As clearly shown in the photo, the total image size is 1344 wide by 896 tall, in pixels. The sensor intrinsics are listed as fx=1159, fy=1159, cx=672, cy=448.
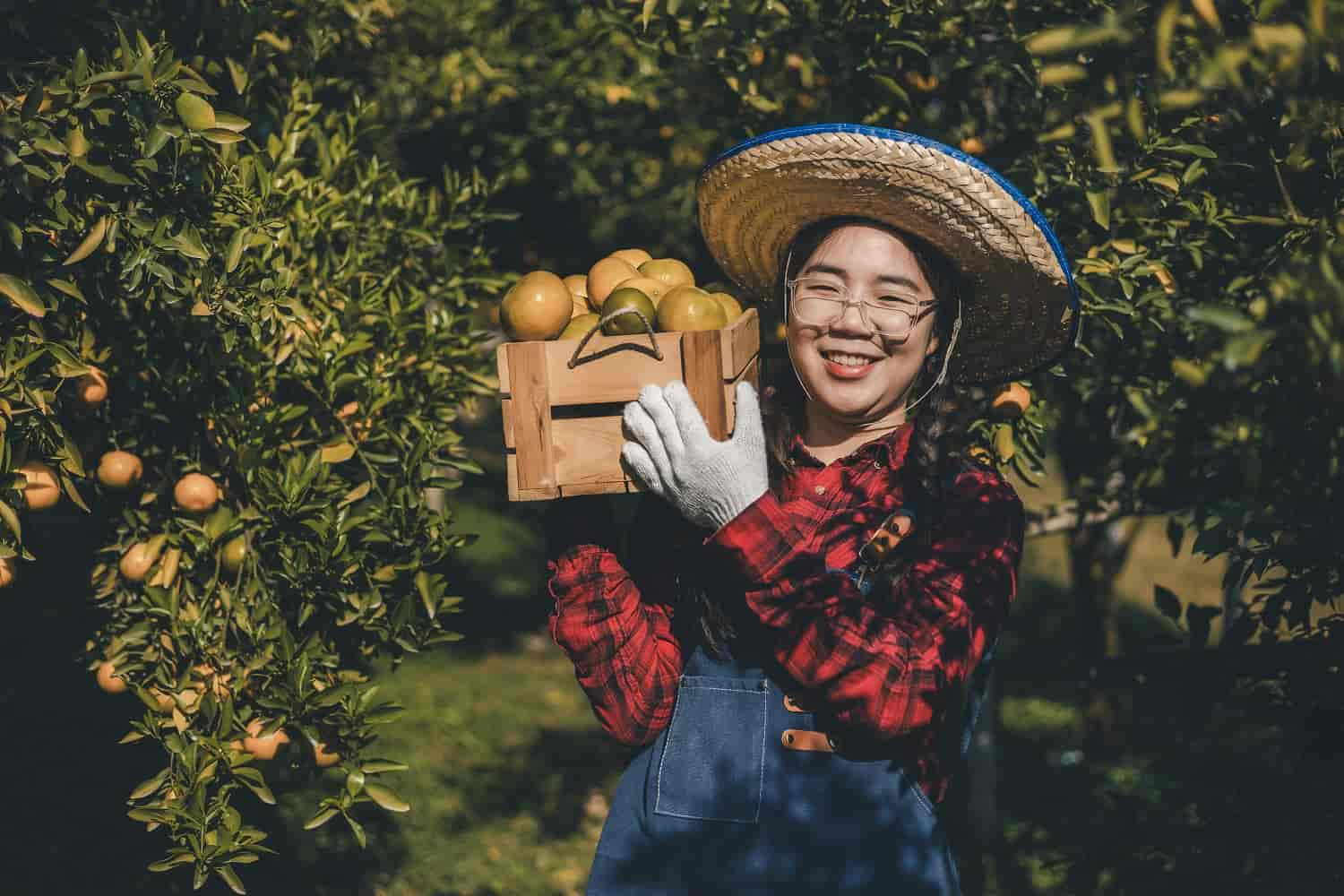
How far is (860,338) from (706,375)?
0.36m

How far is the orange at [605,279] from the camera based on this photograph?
2.44 m

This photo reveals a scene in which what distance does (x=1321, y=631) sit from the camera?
245 centimetres

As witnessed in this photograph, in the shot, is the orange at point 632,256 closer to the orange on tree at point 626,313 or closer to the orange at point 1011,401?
the orange on tree at point 626,313

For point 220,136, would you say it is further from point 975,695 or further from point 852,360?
point 975,695

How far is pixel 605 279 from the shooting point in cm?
244

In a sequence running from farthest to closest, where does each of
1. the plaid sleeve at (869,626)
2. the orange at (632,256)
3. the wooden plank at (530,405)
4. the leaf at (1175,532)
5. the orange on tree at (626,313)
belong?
the leaf at (1175,532) < the orange at (632,256) < the orange on tree at (626,313) < the wooden plank at (530,405) < the plaid sleeve at (869,626)

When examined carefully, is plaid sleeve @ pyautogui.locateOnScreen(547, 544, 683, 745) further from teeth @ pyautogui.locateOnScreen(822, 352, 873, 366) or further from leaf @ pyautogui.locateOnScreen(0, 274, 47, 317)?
leaf @ pyautogui.locateOnScreen(0, 274, 47, 317)

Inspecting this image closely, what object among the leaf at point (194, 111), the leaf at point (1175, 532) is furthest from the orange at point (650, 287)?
the leaf at point (1175, 532)

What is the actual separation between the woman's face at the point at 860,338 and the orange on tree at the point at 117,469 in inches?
60.7

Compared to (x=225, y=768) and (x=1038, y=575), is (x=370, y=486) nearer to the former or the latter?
(x=225, y=768)

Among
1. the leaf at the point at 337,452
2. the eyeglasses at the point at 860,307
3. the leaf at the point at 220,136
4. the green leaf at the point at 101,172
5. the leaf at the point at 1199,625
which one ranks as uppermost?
the leaf at the point at 220,136

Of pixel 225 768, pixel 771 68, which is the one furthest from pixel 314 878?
pixel 771 68

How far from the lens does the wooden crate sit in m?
2.05

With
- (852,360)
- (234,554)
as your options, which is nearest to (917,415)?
(852,360)
